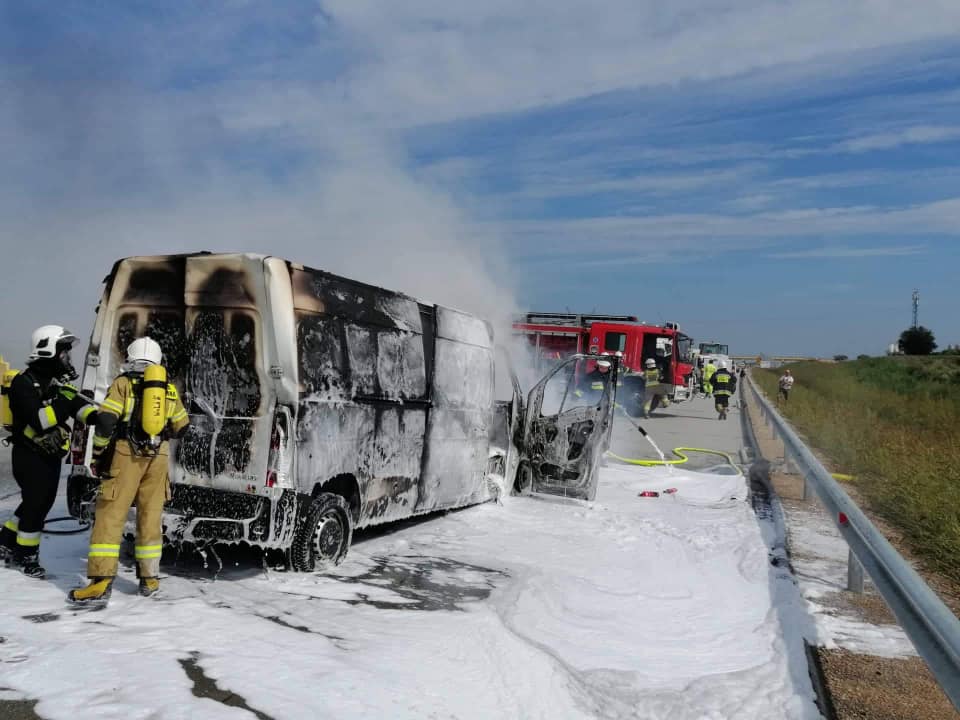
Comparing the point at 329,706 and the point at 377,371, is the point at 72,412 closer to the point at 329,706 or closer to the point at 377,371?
the point at 377,371

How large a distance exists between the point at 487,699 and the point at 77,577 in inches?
→ 118

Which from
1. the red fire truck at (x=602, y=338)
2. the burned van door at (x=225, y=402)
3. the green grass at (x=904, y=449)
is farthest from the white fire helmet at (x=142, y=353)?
the red fire truck at (x=602, y=338)

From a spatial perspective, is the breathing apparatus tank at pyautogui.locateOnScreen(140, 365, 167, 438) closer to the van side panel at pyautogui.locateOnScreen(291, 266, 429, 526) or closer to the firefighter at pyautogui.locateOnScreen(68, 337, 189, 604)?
the firefighter at pyautogui.locateOnScreen(68, 337, 189, 604)

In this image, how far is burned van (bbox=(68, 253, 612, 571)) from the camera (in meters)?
5.60

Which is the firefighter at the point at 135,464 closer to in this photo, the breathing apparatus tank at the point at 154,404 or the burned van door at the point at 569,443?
the breathing apparatus tank at the point at 154,404

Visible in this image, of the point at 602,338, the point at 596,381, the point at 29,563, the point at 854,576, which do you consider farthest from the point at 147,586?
the point at 602,338

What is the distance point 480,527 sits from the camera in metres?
8.16

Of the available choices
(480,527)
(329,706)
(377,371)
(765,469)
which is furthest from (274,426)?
(765,469)

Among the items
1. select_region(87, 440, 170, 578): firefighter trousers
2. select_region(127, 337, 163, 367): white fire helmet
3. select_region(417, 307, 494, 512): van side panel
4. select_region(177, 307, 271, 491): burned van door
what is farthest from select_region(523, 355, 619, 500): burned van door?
select_region(127, 337, 163, 367): white fire helmet

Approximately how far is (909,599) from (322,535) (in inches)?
144

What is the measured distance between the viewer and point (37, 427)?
17.5 ft

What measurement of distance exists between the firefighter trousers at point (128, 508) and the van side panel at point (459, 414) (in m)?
2.76

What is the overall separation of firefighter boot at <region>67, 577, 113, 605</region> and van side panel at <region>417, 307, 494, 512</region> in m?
3.09

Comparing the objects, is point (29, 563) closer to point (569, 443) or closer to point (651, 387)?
point (569, 443)
